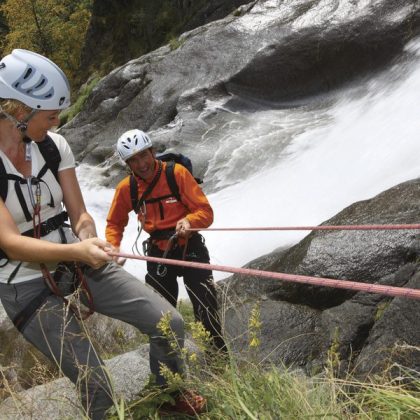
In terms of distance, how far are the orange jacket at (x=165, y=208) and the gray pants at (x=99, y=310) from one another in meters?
1.59

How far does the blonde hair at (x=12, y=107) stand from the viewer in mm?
3043

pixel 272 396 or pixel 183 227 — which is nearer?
pixel 272 396

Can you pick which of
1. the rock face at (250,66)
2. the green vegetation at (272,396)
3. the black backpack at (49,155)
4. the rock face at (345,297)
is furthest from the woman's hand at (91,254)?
the rock face at (250,66)

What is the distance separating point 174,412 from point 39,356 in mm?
3783

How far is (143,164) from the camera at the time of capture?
4914 mm

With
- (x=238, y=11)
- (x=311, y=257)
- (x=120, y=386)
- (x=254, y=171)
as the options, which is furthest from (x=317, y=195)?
(x=238, y=11)

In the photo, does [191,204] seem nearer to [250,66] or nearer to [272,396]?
[272,396]

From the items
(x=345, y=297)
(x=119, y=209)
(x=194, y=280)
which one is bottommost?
(x=345, y=297)

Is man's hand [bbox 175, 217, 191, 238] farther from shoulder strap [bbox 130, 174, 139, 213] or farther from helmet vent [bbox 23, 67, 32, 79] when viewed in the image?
helmet vent [bbox 23, 67, 32, 79]

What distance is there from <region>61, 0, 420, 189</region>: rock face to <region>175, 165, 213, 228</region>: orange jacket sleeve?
901 centimetres

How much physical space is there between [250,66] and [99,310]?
13.3 meters

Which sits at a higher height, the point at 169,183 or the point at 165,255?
the point at 169,183

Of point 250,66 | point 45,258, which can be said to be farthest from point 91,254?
point 250,66

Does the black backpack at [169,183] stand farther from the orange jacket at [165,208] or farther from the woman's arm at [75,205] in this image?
the woman's arm at [75,205]
